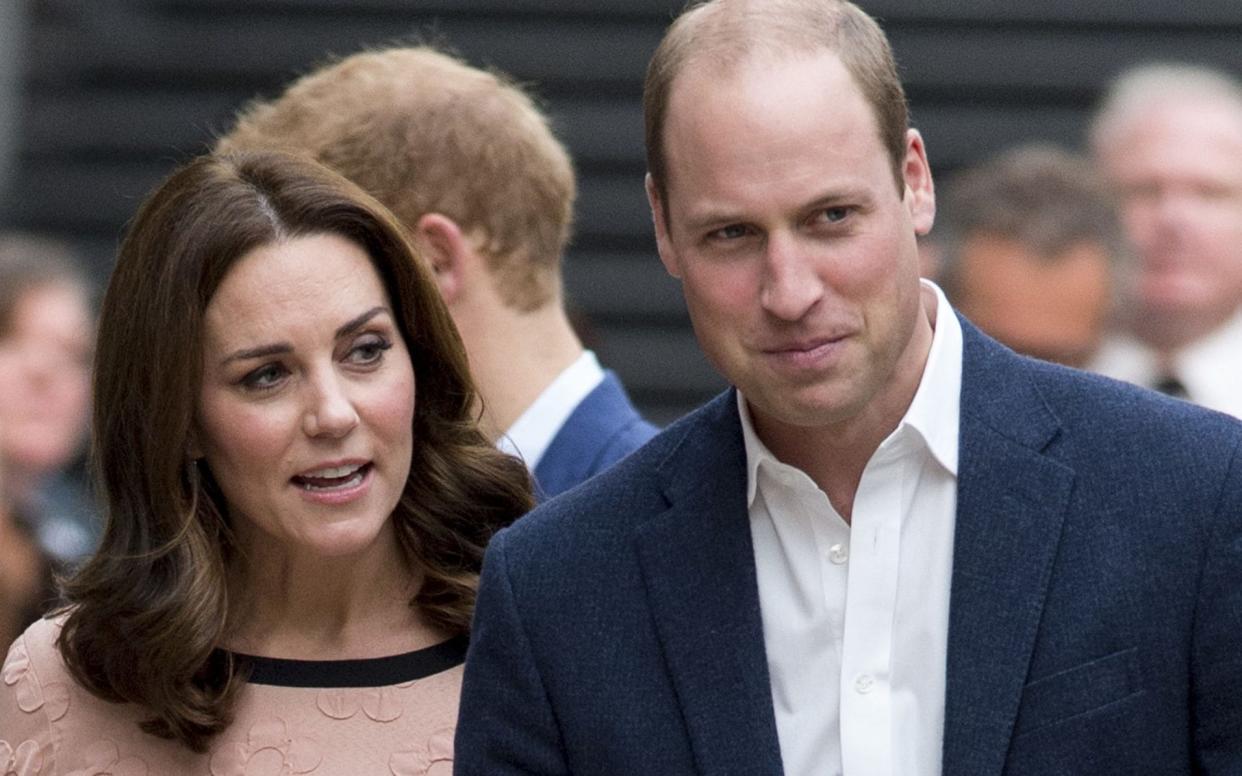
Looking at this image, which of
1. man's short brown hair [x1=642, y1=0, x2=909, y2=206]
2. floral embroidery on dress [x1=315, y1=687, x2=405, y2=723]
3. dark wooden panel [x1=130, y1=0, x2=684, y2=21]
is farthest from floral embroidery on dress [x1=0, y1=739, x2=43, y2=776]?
dark wooden panel [x1=130, y1=0, x2=684, y2=21]

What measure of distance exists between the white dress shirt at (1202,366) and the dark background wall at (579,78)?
3376 mm

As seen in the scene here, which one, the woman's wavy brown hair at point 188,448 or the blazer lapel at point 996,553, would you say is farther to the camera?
the woman's wavy brown hair at point 188,448

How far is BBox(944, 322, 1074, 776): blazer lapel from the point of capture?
107 inches

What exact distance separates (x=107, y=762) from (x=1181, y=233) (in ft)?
10.1

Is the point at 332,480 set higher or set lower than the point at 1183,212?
higher

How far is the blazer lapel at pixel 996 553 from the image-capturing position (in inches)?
107

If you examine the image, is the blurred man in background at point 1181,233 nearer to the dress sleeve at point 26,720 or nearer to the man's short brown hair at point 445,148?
the man's short brown hair at point 445,148

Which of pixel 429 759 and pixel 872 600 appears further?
pixel 429 759

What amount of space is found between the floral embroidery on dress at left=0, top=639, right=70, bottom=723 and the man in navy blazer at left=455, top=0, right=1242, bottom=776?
2.79 ft

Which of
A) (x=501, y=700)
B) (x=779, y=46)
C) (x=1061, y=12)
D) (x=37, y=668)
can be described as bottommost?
(x=1061, y=12)

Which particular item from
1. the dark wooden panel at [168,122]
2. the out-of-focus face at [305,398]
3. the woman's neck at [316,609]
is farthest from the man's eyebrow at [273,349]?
the dark wooden panel at [168,122]

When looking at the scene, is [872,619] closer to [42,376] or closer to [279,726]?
[279,726]

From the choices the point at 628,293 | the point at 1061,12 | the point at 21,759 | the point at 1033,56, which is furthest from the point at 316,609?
the point at 1061,12

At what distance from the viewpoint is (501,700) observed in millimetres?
2990
